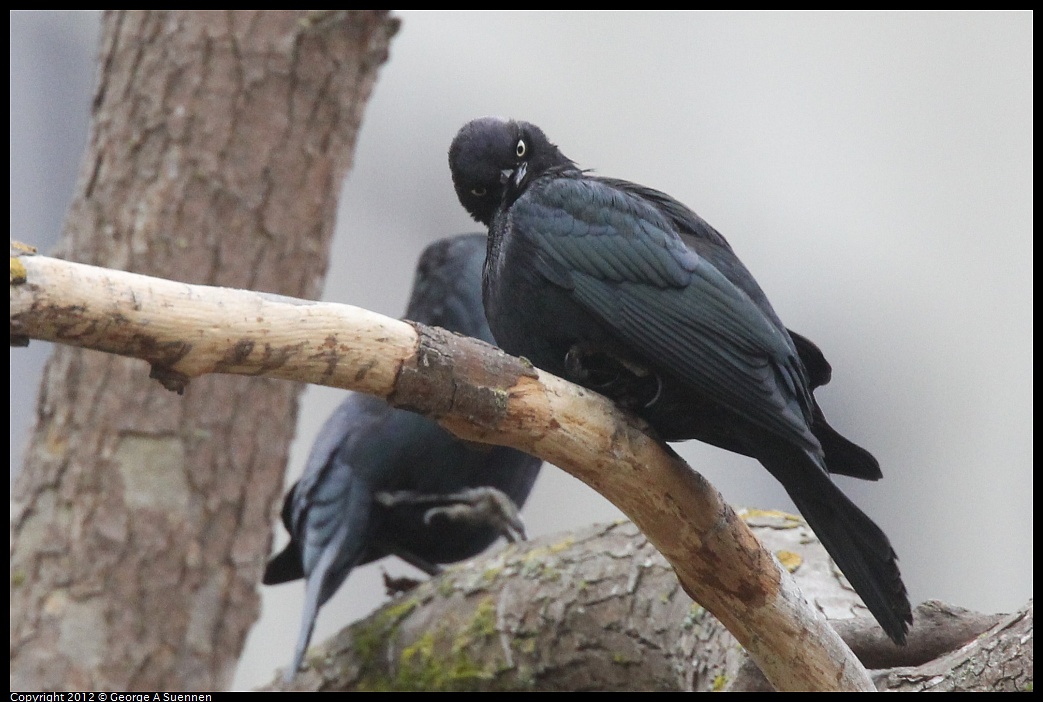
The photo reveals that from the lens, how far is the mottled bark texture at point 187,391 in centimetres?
→ 382

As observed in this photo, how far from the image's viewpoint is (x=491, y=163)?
2.57 metres

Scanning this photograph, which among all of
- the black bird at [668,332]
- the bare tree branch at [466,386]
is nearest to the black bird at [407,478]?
the black bird at [668,332]

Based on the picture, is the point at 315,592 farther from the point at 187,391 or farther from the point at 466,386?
the point at 466,386

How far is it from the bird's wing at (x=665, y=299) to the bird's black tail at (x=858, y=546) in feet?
0.43

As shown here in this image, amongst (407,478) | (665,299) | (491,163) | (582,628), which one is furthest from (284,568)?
(665,299)

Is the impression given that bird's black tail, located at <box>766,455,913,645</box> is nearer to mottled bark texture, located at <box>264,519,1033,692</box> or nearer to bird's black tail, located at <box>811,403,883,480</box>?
bird's black tail, located at <box>811,403,883,480</box>

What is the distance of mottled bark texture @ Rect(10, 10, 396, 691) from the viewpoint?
12.5 ft

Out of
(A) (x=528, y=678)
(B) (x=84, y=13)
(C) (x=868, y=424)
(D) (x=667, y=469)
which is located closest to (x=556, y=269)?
(D) (x=667, y=469)

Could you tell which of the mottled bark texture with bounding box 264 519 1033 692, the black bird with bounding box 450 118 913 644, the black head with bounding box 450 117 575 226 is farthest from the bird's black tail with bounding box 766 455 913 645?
the black head with bounding box 450 117 575 226

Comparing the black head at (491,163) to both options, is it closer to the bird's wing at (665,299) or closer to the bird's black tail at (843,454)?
the bird's wing at (665,299)

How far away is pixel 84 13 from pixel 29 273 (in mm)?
7222

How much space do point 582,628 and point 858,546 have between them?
4.48 feet

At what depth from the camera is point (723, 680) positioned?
2871 millimetres

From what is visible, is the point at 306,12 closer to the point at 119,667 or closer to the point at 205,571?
the point at 205,571
